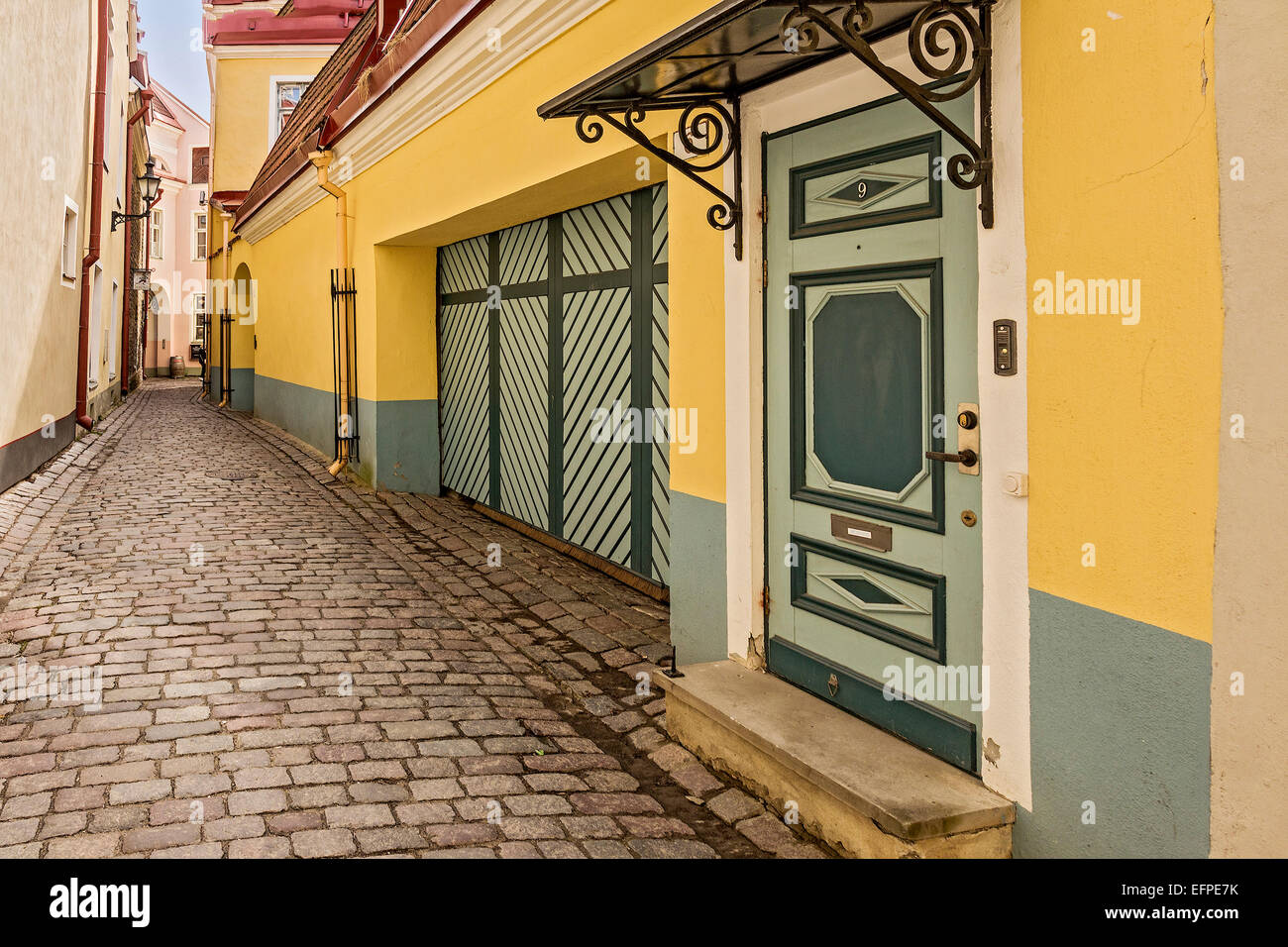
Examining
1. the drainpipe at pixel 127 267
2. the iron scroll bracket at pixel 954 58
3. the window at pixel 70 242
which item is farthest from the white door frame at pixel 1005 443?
the drainpipe at pixel 127 267

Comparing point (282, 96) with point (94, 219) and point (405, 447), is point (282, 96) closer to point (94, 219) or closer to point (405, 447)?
point (94, 219)

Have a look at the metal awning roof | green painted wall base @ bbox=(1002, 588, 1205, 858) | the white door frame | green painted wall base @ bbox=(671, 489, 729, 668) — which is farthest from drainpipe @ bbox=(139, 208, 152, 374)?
green painted wall base @ bbox=(1002, 588, 1205, 858)

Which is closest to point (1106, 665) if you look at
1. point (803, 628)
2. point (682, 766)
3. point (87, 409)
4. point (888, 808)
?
point (888, 808)

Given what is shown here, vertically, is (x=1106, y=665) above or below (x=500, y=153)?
below

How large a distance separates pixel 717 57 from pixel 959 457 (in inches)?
67.9

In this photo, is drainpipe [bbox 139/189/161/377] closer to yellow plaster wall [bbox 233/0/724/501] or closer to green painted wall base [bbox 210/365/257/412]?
green painted wall base [bbox 210/365/257/412]

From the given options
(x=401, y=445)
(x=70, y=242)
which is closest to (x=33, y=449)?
(x=70, y=242)

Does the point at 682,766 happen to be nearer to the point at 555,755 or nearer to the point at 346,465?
the point at 555,755

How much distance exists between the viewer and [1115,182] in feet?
9.02

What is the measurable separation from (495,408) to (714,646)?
475 centimetres

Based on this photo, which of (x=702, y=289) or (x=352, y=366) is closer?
(x=702, y=289)

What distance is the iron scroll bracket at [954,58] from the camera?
2.97 metres

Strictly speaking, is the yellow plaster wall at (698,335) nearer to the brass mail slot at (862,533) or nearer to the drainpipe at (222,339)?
the brass mail slot at (862,533)
